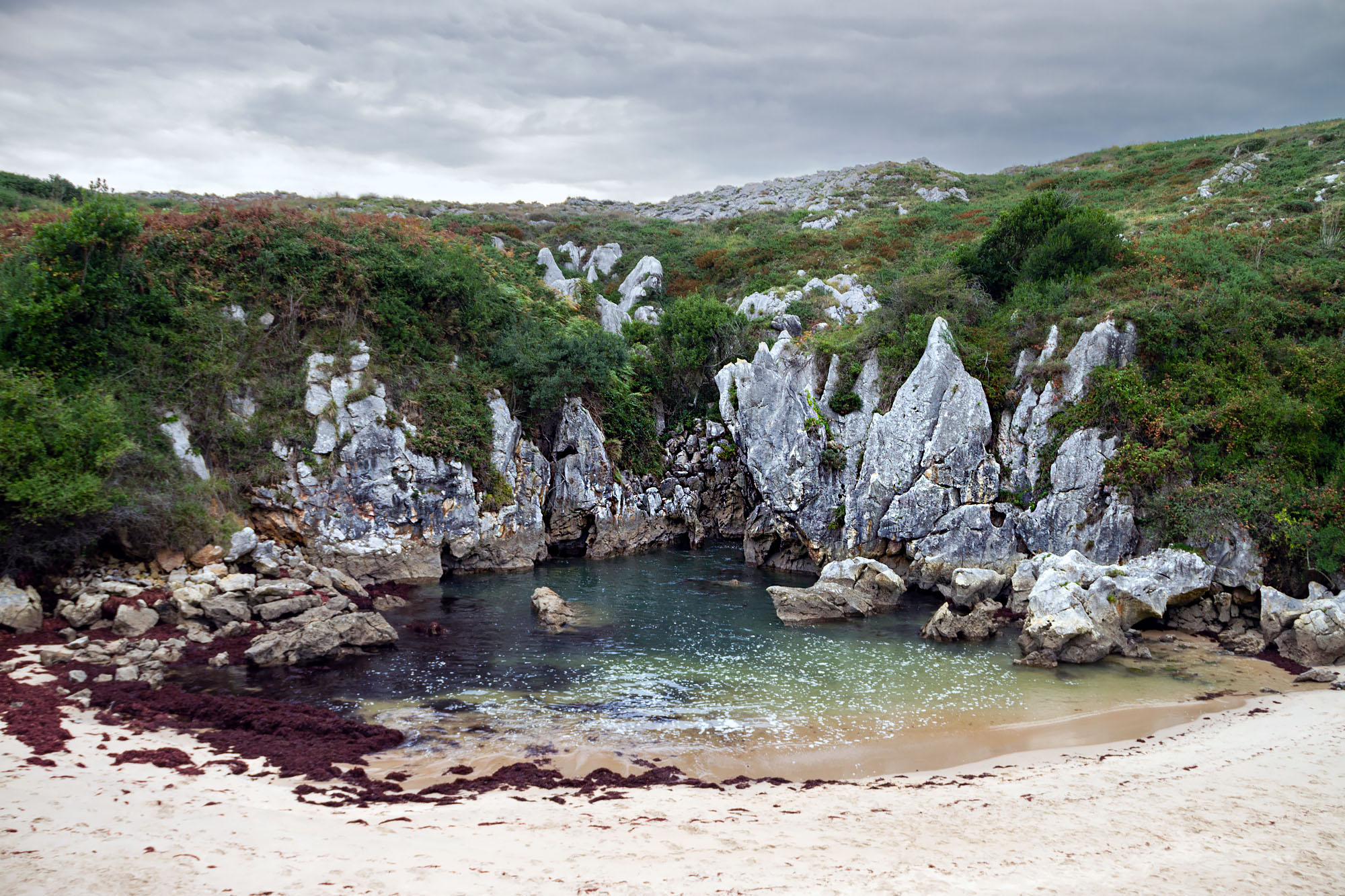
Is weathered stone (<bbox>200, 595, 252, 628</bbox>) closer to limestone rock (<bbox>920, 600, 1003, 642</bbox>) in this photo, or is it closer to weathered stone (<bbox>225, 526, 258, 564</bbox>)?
weathered stone (<bbox>225, 526, 258, 564</bbox>)

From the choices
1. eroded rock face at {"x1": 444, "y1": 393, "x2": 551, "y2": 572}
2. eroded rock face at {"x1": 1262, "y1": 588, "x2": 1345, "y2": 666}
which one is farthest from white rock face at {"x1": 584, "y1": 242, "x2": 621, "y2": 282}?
eroded rock face at {"x1": 1262, "y1": 588, "x2": 1345, "y2": 666}

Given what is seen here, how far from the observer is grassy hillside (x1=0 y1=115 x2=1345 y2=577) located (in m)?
18.3

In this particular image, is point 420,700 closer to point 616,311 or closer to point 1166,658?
point 1166,658

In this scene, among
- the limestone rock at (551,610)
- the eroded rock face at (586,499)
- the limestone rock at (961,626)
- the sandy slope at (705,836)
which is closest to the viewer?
the sandy slope at (705,836)

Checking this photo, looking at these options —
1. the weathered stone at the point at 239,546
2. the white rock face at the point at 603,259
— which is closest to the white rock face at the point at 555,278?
the white rock face at the point at 603,259

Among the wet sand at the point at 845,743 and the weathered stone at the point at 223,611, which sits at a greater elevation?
the weathered stone at the point at 223,611

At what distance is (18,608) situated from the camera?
14.5m

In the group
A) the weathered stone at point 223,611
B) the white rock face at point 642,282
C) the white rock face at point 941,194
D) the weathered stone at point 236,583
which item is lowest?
the weathered stone at point 223,611

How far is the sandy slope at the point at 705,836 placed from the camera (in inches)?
286

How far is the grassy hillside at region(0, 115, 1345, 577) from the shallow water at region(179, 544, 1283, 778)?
609 centimetres

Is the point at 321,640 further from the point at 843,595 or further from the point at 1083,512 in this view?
the point at 1083,512

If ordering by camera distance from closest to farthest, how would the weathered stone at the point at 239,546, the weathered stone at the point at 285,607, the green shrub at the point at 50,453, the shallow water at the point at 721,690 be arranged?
the shallow water at the point at 721,690, the green shrub at the point at 50,453, the weathered stone at the point at 285,607, the weathered stone at the point at 239,546

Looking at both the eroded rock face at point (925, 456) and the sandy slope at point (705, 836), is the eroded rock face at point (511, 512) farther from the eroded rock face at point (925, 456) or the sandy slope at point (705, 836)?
the sandy slope at point (705, 836)

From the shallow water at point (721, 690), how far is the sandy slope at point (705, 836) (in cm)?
176
